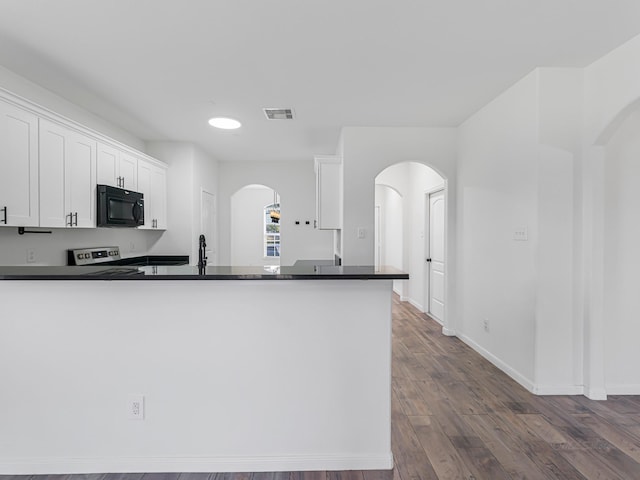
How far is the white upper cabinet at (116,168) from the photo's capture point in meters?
3.62

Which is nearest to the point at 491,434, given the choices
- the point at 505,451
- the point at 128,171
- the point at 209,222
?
the point at 505,451

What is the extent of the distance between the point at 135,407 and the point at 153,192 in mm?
3480

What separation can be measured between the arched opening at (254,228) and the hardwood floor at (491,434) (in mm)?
6408

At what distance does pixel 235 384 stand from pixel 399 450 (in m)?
1.06

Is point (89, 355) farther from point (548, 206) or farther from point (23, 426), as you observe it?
point (548, 206)

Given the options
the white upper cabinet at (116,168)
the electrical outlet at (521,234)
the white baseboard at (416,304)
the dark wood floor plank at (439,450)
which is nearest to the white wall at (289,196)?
the white baseboard at (416,304)

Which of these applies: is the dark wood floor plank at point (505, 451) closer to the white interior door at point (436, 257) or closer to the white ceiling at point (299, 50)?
the white ceiling at point (299, 50)

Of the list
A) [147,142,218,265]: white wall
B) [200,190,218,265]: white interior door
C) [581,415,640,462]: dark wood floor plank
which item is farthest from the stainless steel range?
[581,415,640,462]: dark wood floor plank

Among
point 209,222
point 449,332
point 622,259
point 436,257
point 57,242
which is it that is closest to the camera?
point 622,259

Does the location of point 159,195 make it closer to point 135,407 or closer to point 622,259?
point 135,407

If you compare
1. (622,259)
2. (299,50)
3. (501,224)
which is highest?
(299,50)

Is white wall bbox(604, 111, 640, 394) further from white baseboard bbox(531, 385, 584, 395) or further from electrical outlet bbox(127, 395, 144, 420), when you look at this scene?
electrical outlet bbox(127, 395, 144, 420)

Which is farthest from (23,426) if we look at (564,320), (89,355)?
(564,320)

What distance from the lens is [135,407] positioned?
188cm
